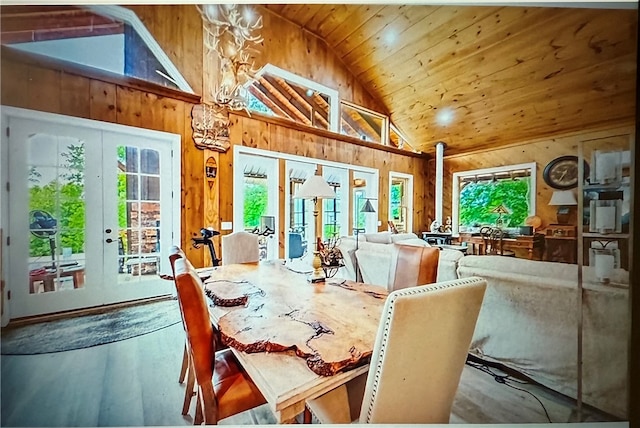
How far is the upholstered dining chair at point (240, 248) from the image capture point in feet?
6.86

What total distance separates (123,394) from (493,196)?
2.56 metres

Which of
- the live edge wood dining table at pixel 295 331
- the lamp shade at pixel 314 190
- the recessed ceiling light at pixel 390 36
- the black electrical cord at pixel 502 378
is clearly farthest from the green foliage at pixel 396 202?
the black electrical cord at pixel 502 378

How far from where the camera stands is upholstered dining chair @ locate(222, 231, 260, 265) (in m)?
2.09

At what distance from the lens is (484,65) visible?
1723 millimetres

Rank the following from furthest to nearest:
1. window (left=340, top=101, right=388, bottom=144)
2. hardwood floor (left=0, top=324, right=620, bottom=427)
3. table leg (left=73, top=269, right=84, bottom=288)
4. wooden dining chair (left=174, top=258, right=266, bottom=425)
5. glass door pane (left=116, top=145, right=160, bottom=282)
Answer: window (left=340, top=101, right=388, bottom=144), glass door pane (left=116, top=145, right=160, bottom=282), table leg (left=73, top=269, right=84, bottom=288), hardwood floor (left=0, top=324, right=620, bottom=427), wooden dining chair (left=174, top=258, right=266, bottom=425)

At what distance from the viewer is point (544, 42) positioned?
1423 millimetres

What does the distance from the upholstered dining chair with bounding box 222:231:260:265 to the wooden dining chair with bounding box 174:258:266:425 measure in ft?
3.63

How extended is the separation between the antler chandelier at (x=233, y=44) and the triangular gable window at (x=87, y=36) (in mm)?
365

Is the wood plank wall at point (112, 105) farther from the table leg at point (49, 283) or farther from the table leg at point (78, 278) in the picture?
the table leg at point (49, 283)

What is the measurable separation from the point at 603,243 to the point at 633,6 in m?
1.16

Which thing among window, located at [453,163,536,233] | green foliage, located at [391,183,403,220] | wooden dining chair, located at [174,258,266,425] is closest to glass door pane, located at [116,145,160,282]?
wooden dining chair, located at [174,258,266,425]

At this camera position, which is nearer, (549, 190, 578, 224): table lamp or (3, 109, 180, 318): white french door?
(3, 109, 180, 318): white french door

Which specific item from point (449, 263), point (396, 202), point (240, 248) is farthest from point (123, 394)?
point (396, 202)

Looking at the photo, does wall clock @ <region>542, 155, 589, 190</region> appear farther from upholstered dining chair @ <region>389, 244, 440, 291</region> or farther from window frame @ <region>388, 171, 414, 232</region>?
window frame @ <region>388, 171, 414, 232</region>
